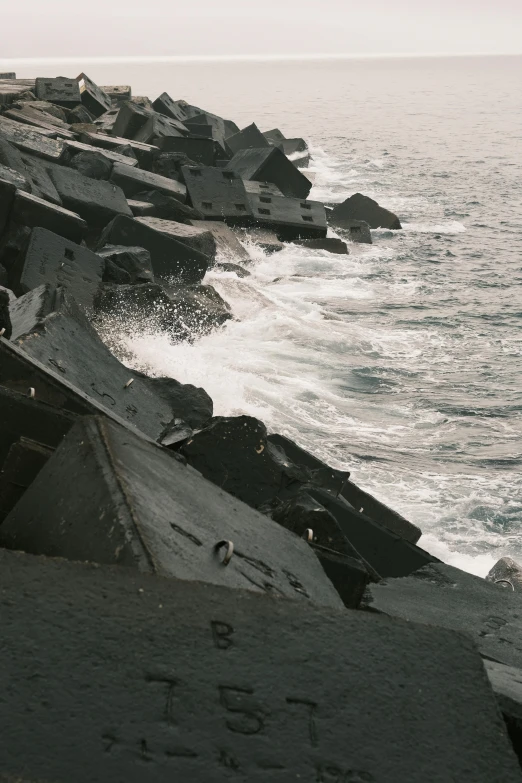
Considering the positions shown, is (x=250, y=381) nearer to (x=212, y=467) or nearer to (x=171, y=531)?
(x=212, y=467)

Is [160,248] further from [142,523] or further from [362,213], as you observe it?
[362,213]

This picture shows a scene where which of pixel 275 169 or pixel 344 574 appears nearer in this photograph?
pixel 344 574

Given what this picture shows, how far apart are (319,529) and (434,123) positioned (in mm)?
55619

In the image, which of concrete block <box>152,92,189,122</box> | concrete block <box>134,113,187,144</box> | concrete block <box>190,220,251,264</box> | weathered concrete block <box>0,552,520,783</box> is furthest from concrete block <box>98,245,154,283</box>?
concrete block <box>152,92,189,122</box>

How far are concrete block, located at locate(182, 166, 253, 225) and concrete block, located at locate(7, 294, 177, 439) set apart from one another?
9.10 meters

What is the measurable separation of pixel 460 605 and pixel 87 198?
7.54 metres

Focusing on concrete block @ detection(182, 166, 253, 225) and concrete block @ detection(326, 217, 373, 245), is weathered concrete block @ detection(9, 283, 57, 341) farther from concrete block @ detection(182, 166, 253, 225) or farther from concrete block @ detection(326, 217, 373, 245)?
concrete block @ detection(326, 217, 373, 245)

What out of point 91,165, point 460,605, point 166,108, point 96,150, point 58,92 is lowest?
point 460,605

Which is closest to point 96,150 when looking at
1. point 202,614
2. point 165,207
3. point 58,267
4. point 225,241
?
point 165,207

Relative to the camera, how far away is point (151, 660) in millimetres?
2322

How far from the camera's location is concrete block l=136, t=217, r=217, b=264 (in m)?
11.6

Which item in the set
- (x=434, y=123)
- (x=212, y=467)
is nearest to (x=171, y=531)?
(x=212, y=467)

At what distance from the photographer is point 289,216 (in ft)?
55.6

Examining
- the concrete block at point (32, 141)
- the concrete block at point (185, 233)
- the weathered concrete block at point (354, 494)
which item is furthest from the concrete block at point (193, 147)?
the weathered concrete block at point (354, 494)
